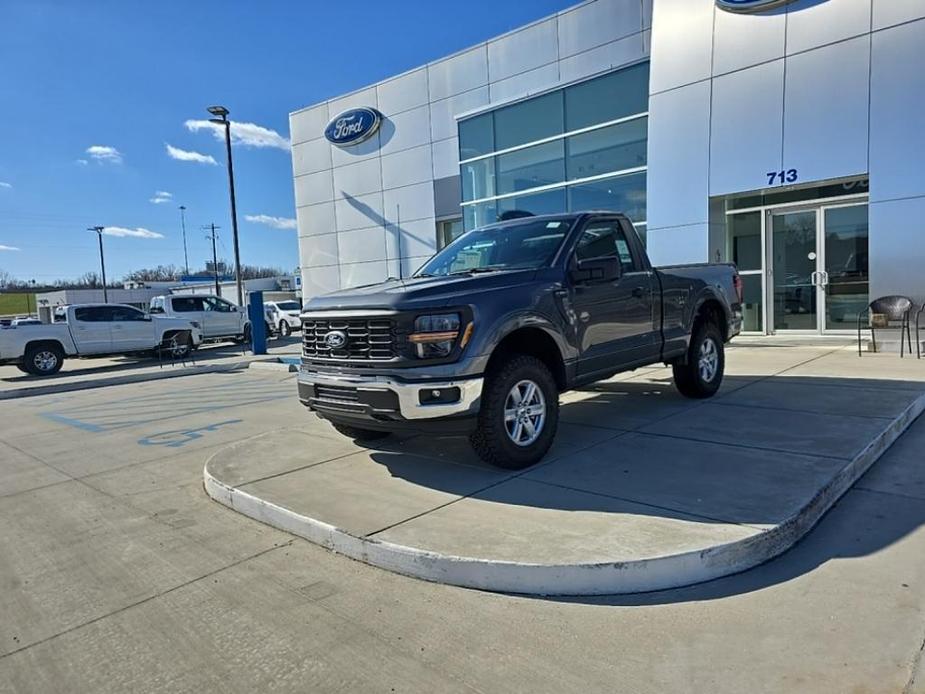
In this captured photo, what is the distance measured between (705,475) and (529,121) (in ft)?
49.7

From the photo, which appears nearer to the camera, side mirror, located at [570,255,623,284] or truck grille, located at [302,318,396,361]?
truck grille, located at [302,318,396,361]

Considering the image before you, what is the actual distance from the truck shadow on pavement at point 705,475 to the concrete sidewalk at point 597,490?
0.02m

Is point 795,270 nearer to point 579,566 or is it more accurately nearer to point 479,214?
point 479,214

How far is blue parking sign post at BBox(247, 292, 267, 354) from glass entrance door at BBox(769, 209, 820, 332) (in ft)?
43.6

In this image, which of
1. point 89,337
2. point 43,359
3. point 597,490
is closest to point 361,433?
point 597,490

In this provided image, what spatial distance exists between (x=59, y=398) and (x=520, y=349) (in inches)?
422

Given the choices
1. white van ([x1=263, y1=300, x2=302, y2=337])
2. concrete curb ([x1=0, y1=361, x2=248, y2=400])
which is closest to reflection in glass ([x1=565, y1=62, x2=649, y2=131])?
concrete curb ([x1=0, y1=361, x2=248, y2=400])

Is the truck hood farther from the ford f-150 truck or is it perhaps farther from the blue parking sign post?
the blue parking sign post

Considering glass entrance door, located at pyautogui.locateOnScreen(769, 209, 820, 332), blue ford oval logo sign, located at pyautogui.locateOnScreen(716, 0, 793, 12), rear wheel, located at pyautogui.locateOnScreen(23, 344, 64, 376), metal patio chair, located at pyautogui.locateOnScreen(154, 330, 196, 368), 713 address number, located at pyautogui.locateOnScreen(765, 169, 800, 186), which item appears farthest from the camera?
metal patio chair, located at pyautogui.locateOnScreen(154, 330, 196, 368)

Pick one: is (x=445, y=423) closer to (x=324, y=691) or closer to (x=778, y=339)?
(x=324, y=691)

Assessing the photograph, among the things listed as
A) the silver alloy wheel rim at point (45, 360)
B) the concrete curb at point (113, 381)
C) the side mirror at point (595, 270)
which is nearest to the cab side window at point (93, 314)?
the silver alloy wheel rim at point (45, 360)

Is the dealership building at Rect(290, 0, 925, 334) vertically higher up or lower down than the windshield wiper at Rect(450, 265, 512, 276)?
higher up

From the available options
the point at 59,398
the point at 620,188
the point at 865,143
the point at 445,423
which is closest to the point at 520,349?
the point at 445,423

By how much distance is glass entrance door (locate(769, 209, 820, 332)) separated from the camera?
13.6 meters
